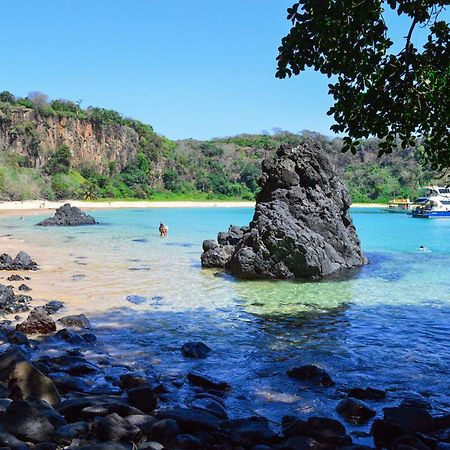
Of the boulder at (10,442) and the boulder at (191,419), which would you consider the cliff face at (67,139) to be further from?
the boulder at (10,442)

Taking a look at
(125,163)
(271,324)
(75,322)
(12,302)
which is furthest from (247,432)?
(125,163)

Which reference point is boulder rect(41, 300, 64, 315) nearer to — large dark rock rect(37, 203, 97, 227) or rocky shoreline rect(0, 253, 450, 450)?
rocky shoreline rect(0, 253, 450, 450)

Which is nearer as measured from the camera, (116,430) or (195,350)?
(116,430)

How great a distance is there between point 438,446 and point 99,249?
74.9 ft

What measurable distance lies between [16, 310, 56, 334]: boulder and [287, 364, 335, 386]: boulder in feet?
15.0

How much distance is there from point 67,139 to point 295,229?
272ft

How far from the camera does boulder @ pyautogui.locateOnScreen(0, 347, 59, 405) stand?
5159 millimetres

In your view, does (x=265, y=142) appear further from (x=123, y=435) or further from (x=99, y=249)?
(x=123, y=435)

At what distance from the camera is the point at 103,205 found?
252 ft

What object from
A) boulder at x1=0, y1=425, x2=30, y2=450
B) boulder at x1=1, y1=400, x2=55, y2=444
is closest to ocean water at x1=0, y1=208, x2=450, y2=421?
boulder at x1=1, y1=400, x2=55, y2=444

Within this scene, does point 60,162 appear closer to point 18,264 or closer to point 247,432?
point 18,264

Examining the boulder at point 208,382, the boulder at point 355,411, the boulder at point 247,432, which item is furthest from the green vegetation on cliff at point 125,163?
the boulder at point 247,432

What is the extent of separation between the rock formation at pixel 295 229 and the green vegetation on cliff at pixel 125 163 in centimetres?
4492

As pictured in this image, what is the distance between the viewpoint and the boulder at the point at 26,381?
516cm
